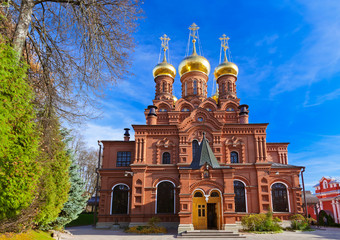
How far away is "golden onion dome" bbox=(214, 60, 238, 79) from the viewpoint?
25812 millimetres

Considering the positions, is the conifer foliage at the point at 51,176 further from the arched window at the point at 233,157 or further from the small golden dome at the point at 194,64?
the small golden dome at the point at 194,64

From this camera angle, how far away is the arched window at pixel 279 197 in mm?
18578

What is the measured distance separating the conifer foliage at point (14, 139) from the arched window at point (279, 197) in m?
17.6

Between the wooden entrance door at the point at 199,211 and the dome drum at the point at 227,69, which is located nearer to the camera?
the wooden entrance door at the point at 199,211

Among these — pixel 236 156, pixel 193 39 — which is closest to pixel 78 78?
pixel 236 156

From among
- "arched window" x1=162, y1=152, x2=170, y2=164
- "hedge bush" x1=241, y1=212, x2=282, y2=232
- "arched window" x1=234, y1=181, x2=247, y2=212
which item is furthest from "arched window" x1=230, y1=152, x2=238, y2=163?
"arched window" x1=162, y1=152, x2=170, y2=164

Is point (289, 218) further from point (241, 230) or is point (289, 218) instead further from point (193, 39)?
point (193, 39)

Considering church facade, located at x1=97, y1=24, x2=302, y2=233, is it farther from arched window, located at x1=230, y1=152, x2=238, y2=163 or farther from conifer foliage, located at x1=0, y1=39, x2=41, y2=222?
conifer foliage, located at x1=0, y1=39, x2=41, y2=222

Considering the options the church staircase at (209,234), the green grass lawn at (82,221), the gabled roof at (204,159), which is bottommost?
the green grass lawn at (82,221)

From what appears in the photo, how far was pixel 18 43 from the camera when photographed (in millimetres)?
5613

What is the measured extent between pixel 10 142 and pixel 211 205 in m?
13.6

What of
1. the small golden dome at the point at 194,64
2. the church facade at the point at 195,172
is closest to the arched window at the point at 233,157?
the church facade at the point at 195,172

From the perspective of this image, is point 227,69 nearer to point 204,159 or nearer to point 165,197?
point 204,159

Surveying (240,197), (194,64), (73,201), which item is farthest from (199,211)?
(194,64)
